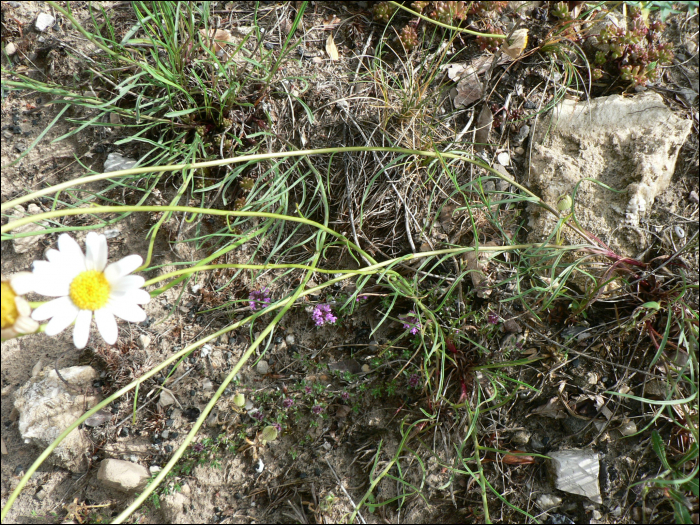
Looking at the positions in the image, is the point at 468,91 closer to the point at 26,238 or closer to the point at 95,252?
the point at 95,252

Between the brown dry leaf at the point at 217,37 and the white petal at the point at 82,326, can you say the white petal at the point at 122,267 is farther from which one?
the brown dry leaf at the point at 217,37

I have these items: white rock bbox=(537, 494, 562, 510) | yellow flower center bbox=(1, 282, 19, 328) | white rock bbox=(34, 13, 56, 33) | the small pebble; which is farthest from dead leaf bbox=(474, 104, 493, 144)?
white rock bbox=(34, 13, 56, 33)

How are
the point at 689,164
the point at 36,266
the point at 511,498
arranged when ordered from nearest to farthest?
the point at 36,266, the point at 511,498, the point at 689,164

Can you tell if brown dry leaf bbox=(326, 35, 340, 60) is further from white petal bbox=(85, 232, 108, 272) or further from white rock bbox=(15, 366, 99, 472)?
white rock bbox=(15, 366, 99, 472)

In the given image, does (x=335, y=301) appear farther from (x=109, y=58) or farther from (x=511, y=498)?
(x=109, y=58)

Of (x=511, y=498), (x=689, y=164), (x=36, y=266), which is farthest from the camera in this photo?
(x=689, y=164)

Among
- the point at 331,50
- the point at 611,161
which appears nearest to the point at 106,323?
the point at 331,50

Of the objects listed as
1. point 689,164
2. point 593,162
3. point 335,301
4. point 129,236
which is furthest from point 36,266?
point 689,164

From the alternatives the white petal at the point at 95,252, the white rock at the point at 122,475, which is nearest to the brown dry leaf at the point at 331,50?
the white petal at the point at 95,252
